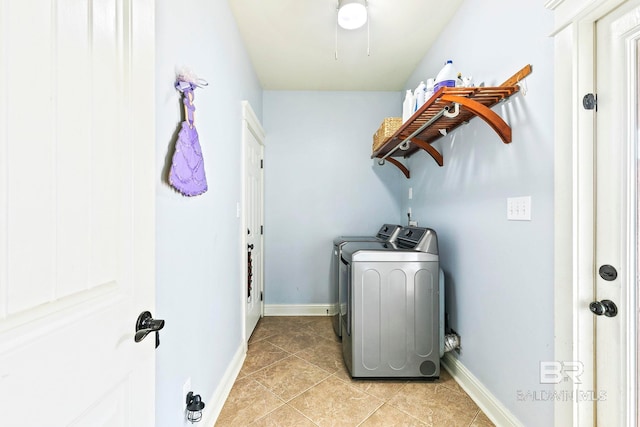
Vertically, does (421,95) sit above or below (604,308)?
above

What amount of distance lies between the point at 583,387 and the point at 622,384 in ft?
0.39

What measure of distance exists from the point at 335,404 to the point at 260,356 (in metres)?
0.80

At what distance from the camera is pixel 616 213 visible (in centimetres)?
102

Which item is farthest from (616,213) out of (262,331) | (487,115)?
(262,331)

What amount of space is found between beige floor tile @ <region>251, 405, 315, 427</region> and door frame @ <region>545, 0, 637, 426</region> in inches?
46.9

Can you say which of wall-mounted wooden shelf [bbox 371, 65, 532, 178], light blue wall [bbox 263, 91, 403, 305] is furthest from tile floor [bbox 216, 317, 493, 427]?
wall-mounted wooden shelf [bbox 371, 65, 532, 178]

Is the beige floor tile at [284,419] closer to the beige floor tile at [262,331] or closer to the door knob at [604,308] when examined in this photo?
the beige floor tile at [262,331]

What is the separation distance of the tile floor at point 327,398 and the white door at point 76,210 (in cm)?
108

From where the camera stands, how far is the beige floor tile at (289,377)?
6.03 feet

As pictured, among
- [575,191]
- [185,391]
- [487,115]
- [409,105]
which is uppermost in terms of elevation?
[409,105]

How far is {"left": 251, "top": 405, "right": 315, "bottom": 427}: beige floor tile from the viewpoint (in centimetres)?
155

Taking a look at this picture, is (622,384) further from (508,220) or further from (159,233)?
(159,233)

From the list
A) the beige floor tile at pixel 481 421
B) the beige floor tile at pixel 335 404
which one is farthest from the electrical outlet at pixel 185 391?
the beige floor tile at pixel 481 421

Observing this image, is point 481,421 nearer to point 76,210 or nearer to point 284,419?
point 284,419
